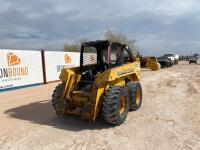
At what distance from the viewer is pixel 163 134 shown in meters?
6.39


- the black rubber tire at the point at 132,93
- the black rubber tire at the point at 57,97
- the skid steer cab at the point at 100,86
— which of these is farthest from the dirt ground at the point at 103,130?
the black rubber tire at the point at 57,97

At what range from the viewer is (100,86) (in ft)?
22.7

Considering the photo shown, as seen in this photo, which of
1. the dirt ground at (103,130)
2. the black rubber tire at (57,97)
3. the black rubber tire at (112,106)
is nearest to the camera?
the dirt ground at (103,130)

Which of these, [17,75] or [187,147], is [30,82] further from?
[187,147]

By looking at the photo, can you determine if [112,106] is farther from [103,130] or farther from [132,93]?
[132,93]

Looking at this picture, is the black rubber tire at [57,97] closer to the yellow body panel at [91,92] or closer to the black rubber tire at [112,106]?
the yellow body panel at [91,92]

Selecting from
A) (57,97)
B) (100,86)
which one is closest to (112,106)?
(100,86)

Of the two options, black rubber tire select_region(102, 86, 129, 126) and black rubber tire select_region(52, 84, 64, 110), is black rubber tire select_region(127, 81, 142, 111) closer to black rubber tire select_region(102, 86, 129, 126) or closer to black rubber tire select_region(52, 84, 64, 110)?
black rubber tire select_region(102, 86, 129, 126)

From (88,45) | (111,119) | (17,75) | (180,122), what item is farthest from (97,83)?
(17,75)

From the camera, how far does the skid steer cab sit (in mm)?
6816

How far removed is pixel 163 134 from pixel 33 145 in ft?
9.88

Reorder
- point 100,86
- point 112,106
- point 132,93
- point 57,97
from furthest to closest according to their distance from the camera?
point 132,93
point 57,97
point 100,86
point 112,106

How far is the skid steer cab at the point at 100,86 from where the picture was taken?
6816 mm

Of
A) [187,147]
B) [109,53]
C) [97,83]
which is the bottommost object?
[187,147]
